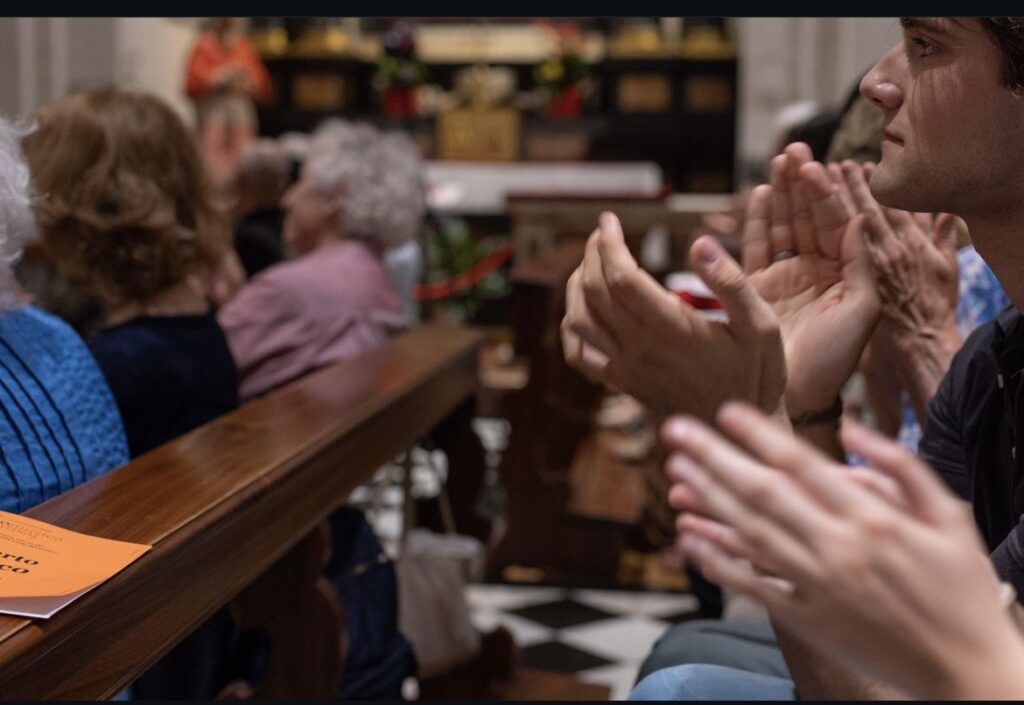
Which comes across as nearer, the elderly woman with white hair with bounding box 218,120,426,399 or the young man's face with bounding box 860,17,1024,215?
the young man's face with bounding box 860,17,1024,215

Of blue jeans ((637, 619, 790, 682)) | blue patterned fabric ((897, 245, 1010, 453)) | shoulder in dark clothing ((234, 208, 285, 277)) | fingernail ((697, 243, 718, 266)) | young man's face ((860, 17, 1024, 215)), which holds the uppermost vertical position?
young man's face ((860, 17, 1024, 215))

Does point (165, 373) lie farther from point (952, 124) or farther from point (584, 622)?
point (584, 622)

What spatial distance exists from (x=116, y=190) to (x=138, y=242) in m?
0.10

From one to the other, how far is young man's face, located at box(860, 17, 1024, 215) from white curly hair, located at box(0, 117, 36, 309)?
1.03 meters

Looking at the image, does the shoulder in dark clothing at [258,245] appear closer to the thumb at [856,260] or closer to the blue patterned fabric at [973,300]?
the blue patterned fabric at [973,300]

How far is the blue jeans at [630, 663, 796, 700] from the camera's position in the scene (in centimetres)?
141

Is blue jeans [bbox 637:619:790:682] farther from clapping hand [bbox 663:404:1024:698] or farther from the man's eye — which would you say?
clapping hand [bbox 663:404:1024:698]

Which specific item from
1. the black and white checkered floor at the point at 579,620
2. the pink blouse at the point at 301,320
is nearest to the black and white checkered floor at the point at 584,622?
the black and white checkered floor at the point at 579,620

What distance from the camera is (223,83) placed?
948 centimetres

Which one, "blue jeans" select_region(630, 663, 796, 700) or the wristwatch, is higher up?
the wristwatch

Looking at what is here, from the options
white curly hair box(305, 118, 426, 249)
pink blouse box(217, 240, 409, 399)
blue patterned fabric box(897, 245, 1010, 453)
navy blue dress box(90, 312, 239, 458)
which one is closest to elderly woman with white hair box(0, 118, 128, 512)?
navy blue dress box(90, 312, 239, 458)

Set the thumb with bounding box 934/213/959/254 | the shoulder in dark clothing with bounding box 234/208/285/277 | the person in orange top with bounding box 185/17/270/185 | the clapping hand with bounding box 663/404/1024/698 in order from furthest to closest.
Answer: the person in orange top with bounding box 185/17/270/185, the shoulder in dark clothing with bounding box 234/208/285/277, the thumb with bounding box 934/213/959/254, the clapping hand with bounding box 663/404/1024/698

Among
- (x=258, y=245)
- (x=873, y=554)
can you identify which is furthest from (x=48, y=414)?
(x=258, y=245)

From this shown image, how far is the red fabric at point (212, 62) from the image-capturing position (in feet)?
31.4
